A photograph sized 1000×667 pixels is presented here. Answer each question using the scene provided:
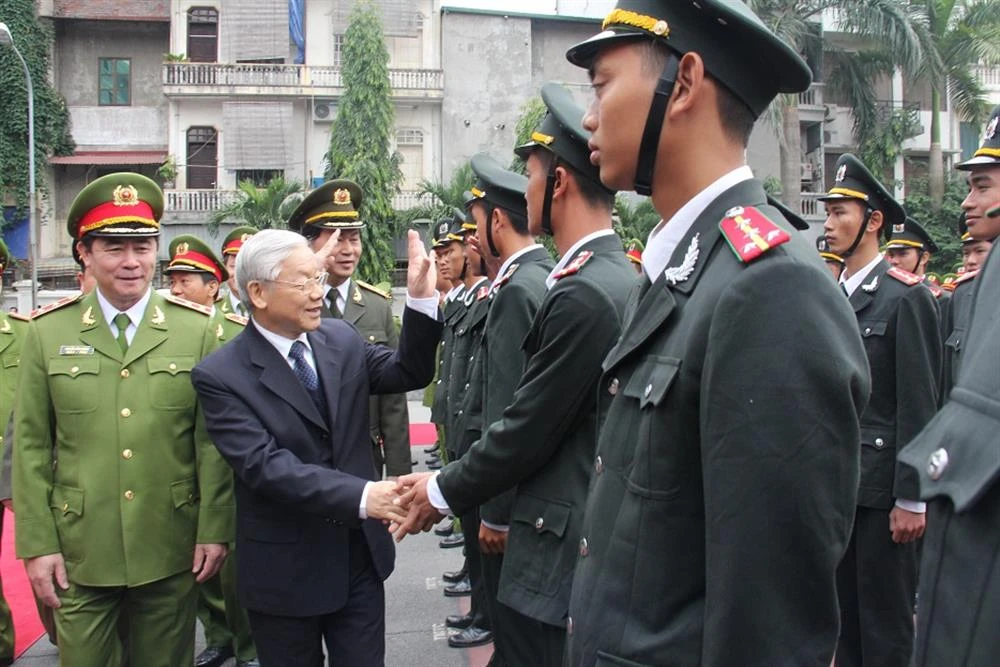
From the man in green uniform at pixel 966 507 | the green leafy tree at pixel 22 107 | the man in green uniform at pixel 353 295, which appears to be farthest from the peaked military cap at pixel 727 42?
the green leafy tree at pixel 22 107

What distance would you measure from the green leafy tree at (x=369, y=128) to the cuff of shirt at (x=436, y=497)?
20640 millimetres

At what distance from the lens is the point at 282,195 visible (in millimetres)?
21375

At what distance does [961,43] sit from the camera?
21422 millimetres

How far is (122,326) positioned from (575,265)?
181cm

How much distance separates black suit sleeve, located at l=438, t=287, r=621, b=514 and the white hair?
920 mm

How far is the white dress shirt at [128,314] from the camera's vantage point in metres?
3.33

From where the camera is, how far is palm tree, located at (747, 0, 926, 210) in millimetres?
20391

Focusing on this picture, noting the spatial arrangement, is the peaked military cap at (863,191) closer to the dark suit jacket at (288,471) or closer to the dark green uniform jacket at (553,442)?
the dark green uniform jacket at (553,442)

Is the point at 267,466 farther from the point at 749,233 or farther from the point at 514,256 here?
the point at 749,233

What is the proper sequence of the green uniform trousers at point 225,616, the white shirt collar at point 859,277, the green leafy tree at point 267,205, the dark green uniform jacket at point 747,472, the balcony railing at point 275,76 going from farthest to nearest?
the balcony railing at point 275,76 < the green leafy tree at point 267,205 < the green uniform trousers at point 225,616 < the white shirt collar at point 859,277 < the dark green uniform jacket at point 747,472

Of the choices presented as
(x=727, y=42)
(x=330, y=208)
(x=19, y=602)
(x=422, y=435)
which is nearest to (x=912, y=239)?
(x=330, y=208)

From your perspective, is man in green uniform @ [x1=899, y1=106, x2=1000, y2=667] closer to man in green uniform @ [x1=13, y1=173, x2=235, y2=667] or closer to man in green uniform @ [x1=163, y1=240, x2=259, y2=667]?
man in green uniform @ [x1=13, y1=173, x2=235, y2=667]

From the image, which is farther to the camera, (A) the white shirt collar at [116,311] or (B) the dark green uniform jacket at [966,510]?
(A) the white shirt collar at [116,311]

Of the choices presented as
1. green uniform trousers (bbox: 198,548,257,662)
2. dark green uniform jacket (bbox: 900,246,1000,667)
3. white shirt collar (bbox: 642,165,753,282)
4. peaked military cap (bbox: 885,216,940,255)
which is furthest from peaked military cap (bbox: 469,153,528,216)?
peaked military cap (bbox: 885,216,940,255)
